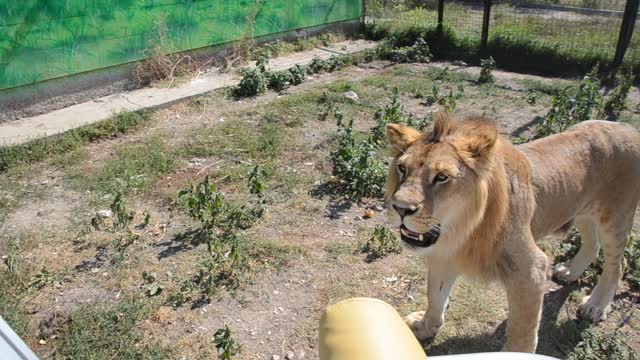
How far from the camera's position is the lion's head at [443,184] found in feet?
8.43

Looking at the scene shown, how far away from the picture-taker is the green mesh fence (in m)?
7.15

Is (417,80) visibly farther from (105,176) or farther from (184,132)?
(105,176)

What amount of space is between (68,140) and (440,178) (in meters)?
5.40

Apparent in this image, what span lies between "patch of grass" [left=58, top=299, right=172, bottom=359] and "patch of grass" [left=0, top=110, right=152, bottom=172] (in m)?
3.14

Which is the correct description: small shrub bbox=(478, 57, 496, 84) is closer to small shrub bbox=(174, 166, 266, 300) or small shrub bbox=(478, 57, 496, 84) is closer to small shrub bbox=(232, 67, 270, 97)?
small shrub bbox=(232, 67, 270, 97)

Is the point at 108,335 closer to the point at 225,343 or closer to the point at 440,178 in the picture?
the point at 225,343

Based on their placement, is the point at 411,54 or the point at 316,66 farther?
the point at 411,54

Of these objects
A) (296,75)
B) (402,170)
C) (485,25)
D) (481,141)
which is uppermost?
(481,141)

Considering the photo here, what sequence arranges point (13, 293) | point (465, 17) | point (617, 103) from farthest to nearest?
1. point (465, 17)
2. point (617, 103)
3. point (13, 293)

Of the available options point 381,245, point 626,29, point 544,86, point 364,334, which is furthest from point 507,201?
point 626,29

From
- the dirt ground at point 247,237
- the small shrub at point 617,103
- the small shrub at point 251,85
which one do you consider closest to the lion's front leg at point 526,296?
the dirt ground at point 247,237

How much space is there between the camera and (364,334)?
1.11m

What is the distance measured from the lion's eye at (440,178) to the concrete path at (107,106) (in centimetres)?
571

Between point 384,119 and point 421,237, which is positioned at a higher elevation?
point 421,237
